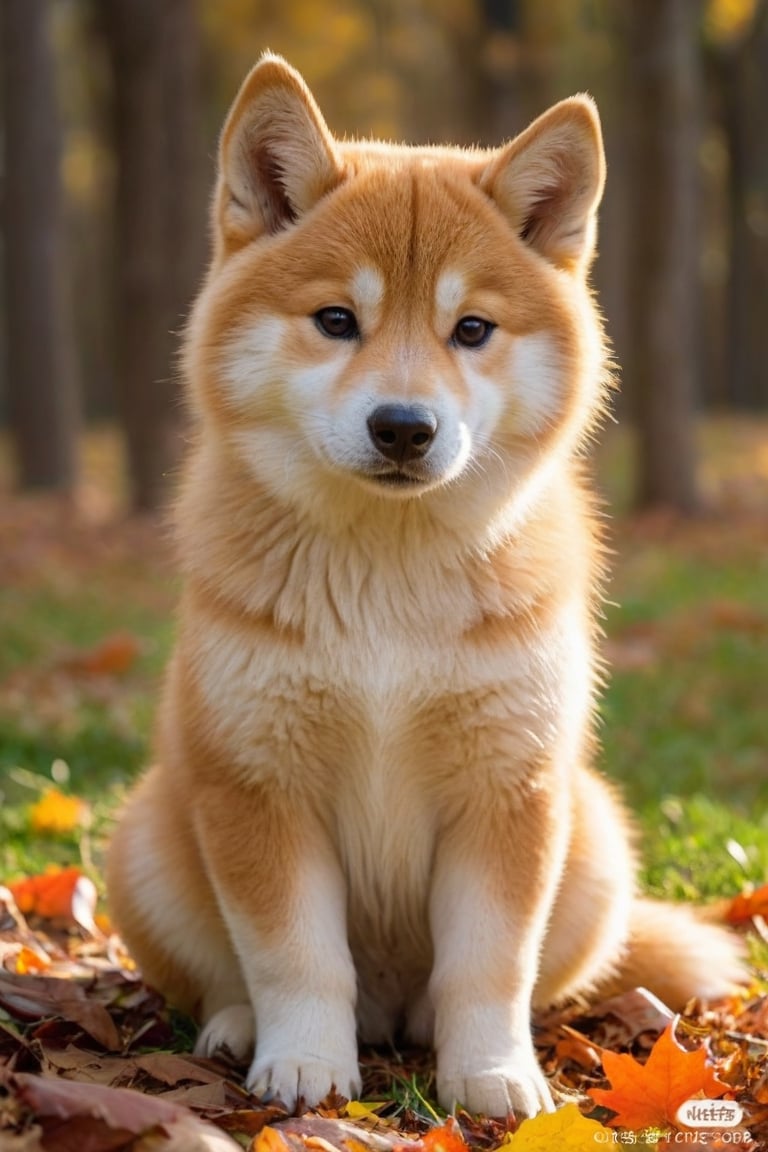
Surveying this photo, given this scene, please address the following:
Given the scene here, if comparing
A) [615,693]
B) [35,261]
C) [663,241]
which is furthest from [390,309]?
[35,261]

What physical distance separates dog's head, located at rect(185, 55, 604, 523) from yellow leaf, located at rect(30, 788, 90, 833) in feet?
6.07

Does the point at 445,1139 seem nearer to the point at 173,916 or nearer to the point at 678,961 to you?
the point at 173,916

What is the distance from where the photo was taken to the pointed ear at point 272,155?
3.01m

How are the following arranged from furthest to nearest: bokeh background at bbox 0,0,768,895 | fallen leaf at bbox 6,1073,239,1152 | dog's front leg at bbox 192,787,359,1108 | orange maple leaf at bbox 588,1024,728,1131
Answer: bokeh background at bbox 0,0,768,895, dog's front leg at bbox 192,787,359,1108, orange maple leaf at bbox 588,1024,728,1131, fallen leaf at bbox 6,1073,239,1152

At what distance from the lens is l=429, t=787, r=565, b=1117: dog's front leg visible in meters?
2.92

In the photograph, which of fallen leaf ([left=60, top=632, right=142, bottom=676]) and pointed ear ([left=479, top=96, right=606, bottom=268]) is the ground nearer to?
fallen leaf ([left=60, top=632, right=142, bottom=676])

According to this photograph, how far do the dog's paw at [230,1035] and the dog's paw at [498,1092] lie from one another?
1.58ft

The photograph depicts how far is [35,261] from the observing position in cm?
1331

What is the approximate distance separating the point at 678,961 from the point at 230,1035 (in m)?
1.14

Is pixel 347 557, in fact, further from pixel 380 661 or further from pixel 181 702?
pixel 181 702

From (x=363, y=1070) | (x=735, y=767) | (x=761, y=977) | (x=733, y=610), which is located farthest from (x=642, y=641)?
(x=363, y=1070)

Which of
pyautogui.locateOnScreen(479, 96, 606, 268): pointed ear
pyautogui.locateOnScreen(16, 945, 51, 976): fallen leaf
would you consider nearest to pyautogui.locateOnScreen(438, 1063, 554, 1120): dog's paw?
pyautogui.locateOnScreen(16, 945, 51, 976): fallen leaf

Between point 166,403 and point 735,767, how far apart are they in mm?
6296

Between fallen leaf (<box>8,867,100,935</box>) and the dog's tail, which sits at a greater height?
the dog's tail
